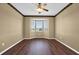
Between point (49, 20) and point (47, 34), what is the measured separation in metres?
1.33

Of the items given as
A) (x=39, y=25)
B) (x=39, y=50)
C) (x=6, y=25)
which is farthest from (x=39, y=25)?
(x=6, y=25)

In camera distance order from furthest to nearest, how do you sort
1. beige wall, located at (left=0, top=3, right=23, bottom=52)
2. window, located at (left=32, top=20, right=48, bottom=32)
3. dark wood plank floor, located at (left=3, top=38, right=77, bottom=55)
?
1. window, located at (left=32, top=20, right=48, bottom=32)
2. dark wood plank floor, located at (left=3, top=38, right=77, bottom=55)
3. beige wall, located at (left=0, top=3, right=23, bottom=52)

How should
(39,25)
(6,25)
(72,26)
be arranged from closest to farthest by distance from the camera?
1. (6,25)
2. (72,26)
3. (39,25)

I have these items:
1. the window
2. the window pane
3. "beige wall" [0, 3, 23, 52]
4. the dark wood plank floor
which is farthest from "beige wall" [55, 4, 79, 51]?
the window pane

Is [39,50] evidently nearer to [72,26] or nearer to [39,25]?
[72,26]

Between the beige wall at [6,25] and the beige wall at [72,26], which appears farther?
the beige wall at [72,26]

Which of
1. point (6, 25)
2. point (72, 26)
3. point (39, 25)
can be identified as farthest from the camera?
point (39, 25)

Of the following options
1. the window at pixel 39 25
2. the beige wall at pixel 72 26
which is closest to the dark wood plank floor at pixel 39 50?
the beige wall at pixel 72 26

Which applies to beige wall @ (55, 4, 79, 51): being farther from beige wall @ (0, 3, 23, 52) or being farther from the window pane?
the window pane

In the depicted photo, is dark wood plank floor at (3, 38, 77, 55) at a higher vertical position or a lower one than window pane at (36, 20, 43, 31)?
lower

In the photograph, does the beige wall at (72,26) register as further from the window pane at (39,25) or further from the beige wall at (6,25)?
the window pane at (39,25)

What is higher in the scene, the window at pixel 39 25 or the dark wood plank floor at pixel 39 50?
the window at pixel 39 25
